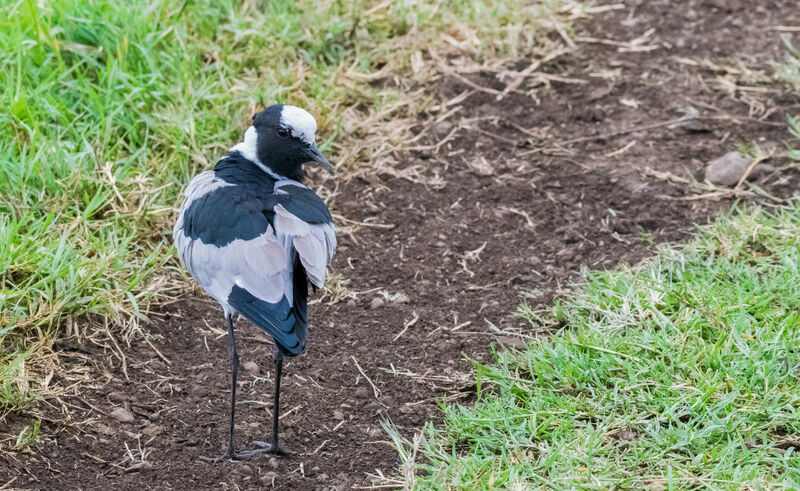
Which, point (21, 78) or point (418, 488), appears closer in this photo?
point (418, 488)

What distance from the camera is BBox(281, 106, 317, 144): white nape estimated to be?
3.62 metres

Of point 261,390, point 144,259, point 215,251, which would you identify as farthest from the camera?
point 144,259

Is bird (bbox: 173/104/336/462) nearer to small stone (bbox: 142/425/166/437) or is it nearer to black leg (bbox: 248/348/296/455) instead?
black leg (bbox: 248/348/296/455)

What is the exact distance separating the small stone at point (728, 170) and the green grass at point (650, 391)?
70 cm

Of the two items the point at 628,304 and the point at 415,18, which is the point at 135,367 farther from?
the point at 415,18

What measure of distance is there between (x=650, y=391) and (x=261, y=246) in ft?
4.94

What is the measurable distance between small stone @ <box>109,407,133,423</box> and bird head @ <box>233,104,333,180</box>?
1.12 meters

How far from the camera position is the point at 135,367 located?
3.62m

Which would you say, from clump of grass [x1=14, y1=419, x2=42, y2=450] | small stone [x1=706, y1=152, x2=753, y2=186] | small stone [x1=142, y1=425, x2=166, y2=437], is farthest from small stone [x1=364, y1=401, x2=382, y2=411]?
small stone [x1=706, y1=152, x2=753, y2=186]

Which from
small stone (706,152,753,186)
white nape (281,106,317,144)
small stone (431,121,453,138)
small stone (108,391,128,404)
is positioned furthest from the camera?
small stone (431,121,453,138)

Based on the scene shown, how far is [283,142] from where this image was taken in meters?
3.68

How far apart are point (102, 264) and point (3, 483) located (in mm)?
1125

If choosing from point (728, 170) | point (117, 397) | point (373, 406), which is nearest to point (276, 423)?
point (373, 406)

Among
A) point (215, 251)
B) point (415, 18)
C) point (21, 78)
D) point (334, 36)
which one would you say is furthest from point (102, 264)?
point (415, 18)
